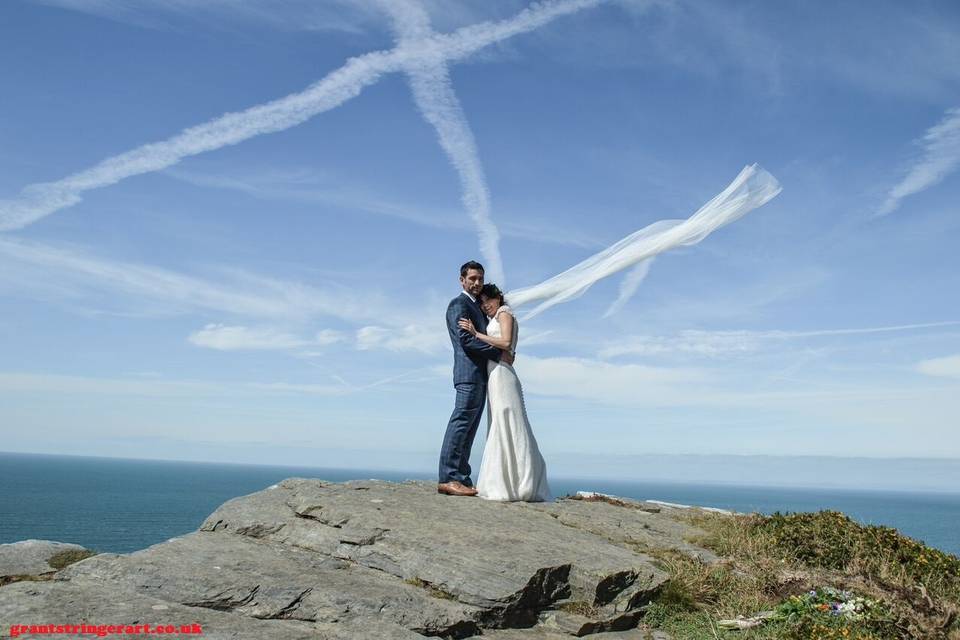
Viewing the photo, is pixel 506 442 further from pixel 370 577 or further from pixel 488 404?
pixel 370 577

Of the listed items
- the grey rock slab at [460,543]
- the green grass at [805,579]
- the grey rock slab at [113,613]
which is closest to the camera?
the grey rock slab at [113,613]

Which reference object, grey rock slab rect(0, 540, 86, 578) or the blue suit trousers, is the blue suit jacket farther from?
grey rock slab rect(0, 540, 86, 578)

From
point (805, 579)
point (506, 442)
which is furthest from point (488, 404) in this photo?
point (805, 579)

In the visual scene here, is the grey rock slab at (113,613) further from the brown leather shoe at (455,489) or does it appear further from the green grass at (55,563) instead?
the brown leather shoe at (455,489)

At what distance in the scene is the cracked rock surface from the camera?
7.94m

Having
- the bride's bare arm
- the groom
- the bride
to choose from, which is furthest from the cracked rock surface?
the bride's bare arm

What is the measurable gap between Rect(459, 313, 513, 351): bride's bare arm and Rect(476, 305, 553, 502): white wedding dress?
0.42 ft

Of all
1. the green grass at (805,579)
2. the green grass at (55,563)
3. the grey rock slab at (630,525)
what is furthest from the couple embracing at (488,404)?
the green grass at (55,563)

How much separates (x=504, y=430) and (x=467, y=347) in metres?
1.67

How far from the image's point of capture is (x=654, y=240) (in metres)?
14.3

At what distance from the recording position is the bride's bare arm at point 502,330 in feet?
43.8

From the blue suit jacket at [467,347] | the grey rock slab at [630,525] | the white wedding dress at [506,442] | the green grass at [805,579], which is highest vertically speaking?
the blue suit jacket at [467,347]

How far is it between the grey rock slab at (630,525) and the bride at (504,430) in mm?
593

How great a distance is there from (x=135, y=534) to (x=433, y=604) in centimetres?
10813
